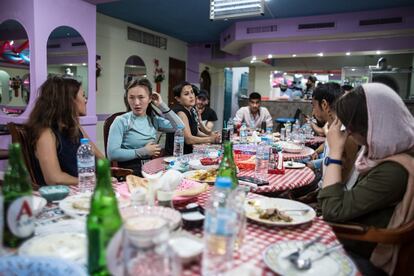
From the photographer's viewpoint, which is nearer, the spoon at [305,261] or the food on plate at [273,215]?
the spoon at [305,261]

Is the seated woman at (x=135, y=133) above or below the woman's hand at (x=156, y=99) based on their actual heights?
below

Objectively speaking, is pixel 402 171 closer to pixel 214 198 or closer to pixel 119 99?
pixel 214 198

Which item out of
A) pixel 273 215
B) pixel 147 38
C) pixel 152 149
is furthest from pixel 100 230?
pixel 147 38

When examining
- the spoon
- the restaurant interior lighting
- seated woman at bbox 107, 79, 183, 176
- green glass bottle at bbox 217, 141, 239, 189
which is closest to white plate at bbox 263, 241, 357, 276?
the spoon

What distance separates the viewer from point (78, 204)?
122cm

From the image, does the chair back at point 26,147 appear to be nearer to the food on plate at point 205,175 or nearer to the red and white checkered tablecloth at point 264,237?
the food on plate at point 205,175

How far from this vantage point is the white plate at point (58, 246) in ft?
2.76

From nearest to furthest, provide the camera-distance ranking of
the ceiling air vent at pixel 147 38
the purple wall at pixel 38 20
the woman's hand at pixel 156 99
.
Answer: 1. the woman's hand at pixel 156 99
2. the purple wall at pixel 38 20
3. the ceiling air vent at pixel 147 38

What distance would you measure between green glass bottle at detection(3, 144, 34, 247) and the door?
23.8ft

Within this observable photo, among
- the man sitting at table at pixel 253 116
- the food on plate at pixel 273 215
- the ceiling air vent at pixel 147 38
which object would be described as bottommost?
the food on plate at pixel 273 215

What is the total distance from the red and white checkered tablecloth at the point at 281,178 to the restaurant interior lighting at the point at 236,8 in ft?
6.99

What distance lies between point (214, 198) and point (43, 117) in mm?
1310

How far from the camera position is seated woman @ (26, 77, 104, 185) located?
5.75 ft

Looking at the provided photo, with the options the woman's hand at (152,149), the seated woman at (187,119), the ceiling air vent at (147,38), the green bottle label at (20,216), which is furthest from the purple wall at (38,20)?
the green bottle label at (20,216)
